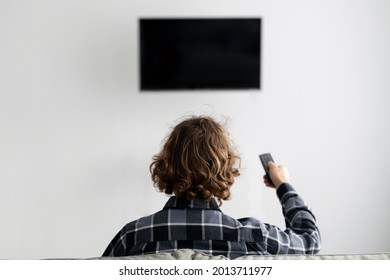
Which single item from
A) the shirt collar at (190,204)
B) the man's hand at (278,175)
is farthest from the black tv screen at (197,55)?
the shirt collar at (190,204)

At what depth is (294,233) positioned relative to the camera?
1.20m

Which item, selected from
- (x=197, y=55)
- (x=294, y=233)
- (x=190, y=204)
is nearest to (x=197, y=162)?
(x=190, y=204)

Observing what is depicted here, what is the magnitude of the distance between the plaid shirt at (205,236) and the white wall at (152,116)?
1738mm

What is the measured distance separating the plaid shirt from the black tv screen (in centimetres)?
167

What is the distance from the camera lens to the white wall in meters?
2.85

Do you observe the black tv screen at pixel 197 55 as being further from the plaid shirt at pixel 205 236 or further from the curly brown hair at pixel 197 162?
the plaid shirt at pixel 205 236

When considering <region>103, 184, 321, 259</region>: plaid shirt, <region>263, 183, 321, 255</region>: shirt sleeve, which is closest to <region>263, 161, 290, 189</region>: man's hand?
<region>263, 183, 321, 255</region>: shirt sleeve

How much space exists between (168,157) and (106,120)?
5.57ft

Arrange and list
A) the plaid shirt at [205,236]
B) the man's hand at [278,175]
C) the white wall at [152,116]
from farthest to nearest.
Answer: the white wall at [152,116] < the man's hand at [278,175] < the plaid shirt at [205,236]

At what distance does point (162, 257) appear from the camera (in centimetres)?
95

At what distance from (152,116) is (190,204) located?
1760mm

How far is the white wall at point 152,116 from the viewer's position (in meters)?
2.85

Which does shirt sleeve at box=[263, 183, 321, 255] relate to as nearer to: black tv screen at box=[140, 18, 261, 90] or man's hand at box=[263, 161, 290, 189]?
man's hand at box=[263, 161, 290, 189]
